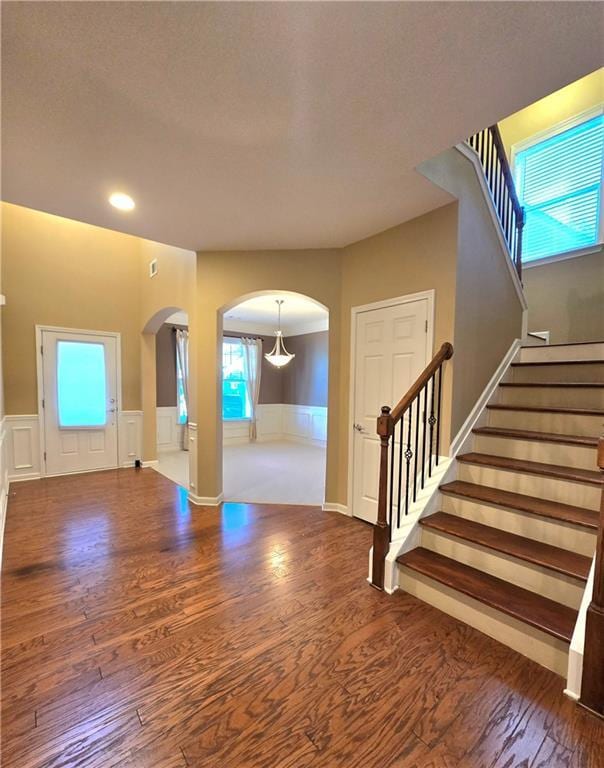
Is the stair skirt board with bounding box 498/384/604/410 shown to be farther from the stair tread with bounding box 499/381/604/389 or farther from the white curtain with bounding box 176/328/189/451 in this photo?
the white curtain with bounding box 176/328/189/451

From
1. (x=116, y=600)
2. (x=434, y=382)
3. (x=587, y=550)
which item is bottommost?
(x=116, y=600)

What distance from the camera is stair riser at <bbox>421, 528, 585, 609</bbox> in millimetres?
1700

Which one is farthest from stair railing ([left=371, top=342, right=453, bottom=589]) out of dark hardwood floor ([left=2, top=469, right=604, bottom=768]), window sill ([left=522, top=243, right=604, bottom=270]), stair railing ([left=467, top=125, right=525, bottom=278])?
window sill ([left=522, top=243, right=604, bottom=270])

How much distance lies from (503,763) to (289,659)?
0.90 m

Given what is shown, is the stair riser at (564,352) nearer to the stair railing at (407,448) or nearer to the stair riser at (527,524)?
the stair railing at (407,448)

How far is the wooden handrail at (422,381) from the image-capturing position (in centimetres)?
225

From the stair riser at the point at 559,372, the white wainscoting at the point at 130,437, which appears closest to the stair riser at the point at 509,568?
the stair riser at the point at 559,372

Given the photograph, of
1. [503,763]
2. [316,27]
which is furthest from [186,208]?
[503,763]

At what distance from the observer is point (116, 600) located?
2.08 m

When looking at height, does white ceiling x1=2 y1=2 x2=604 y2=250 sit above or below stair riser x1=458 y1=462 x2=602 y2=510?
above

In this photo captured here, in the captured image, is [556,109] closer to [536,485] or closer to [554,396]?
[554,396]

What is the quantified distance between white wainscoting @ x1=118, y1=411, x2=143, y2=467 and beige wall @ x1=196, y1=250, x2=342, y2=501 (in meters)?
2.27

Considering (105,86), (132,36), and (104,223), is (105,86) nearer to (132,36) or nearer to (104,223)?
(132,36)

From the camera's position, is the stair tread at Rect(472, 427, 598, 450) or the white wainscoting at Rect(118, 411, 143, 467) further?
the white wainscoting at Rect(118, 411, 143, 467)
